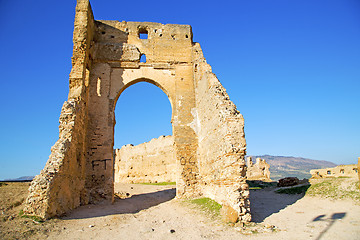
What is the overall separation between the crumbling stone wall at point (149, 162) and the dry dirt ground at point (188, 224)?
1408 centimetres

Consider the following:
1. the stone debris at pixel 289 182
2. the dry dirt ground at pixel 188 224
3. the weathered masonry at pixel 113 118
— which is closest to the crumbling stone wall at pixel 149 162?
the stone debris at pixel 289 182

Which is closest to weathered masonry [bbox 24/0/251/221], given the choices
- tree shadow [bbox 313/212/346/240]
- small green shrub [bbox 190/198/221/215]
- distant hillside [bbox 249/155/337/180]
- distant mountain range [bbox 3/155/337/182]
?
small green shrub [bbox 190/198/221/215]

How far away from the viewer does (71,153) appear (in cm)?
799

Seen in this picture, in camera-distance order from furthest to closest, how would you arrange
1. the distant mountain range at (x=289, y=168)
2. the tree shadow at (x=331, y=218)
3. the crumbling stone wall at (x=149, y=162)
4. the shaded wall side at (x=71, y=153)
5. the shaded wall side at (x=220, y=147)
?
the distant mountain range at (x=289, y=168) → the crumbling stone wall at (x=149, y=162) → the shaded wall side at (x=220, y=147) → the shaded wall side at (x=71, y=153) → the tree shadow at (x=331, y=218)

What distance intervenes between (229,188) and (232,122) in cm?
176

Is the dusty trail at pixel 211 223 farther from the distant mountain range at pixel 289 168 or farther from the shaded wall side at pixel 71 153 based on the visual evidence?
the distant mountain range at pixel 289 168

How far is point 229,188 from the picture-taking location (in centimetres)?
642

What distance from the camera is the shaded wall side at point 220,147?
629 cm

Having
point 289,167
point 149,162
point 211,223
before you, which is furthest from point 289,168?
point 211,223

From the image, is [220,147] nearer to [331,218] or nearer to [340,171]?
[331,218]

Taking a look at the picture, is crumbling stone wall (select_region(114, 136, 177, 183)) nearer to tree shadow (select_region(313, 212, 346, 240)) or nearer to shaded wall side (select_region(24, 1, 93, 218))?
shaded wall side (select_region(24, 1, 93, 218))

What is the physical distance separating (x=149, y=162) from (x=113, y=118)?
43.1 feet

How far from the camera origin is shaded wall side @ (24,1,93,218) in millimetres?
6159

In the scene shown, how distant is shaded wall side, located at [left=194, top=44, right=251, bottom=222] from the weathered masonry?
25mm
